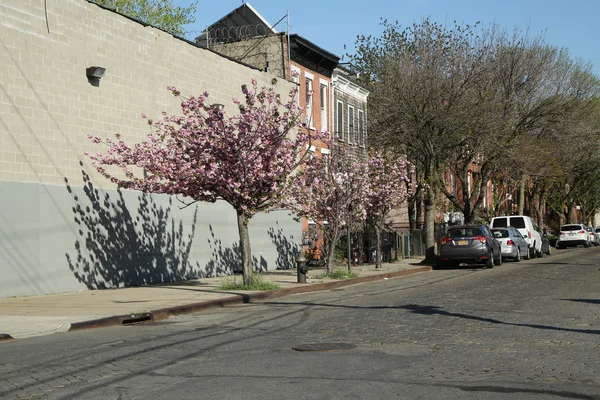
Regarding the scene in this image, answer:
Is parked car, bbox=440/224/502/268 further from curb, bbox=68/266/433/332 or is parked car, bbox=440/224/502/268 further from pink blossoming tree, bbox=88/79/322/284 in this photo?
pink blossoming tree, bbox=88/79/322/284

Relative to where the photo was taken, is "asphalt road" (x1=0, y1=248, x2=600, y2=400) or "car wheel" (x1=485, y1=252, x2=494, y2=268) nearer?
"asphalt road" (x1=0, y1=248, x2=600, y2=400)

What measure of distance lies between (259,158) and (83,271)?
212 inches

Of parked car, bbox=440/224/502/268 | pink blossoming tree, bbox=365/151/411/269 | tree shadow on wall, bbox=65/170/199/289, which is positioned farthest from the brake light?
tree shadow on wall, bbox=65/170/199/289

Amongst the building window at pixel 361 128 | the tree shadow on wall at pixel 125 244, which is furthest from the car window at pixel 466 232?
the tree shadow on wall at pixel 125 244

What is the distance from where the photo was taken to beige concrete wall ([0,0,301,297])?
60.5 feet

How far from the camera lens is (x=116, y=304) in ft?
53.1

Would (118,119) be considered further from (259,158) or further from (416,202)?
(416,202)

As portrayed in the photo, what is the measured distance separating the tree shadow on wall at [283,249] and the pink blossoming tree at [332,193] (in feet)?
13.7

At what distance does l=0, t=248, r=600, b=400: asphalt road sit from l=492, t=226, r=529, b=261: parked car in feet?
65.1

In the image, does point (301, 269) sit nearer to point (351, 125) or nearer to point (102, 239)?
point (102, 239)

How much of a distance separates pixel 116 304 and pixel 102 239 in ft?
17.2

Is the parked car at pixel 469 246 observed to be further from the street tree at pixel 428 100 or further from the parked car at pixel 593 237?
the parked car at pixel 593 237

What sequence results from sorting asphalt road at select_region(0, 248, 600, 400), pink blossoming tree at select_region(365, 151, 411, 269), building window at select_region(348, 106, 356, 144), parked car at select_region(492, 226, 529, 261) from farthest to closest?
building window at select_region(348, 106, 356, 144)
parked car at select_region(492, 226, 529, 261)
pink blossoming tree at select_region(365, 151, 411, 269)
asphalt road at select_region(0, 248, 600, 400)

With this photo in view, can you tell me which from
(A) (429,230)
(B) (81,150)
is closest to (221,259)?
(B) (81,150)
